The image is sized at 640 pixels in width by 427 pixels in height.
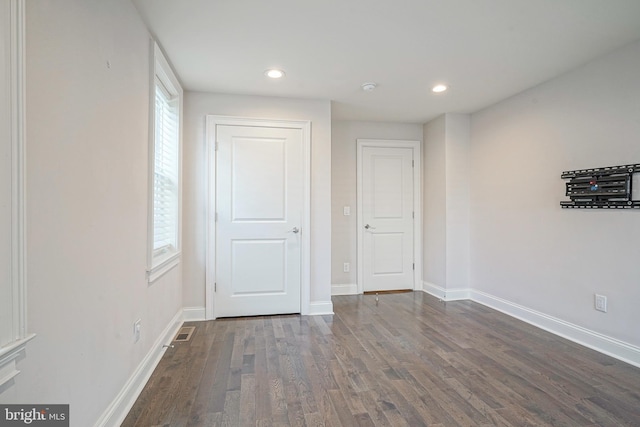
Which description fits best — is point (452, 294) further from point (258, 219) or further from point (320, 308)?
point (258, 219)

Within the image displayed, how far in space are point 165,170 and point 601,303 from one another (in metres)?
3.83

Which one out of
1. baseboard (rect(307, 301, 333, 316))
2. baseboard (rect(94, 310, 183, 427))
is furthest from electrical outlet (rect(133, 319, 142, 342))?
baseboard (rect(307, 301, 333, 316))

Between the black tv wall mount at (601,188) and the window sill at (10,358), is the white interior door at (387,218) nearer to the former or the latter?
the black tv wall mount at (601,188)

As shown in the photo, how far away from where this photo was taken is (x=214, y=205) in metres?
3.29

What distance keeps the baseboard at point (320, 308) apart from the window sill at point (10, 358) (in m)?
2.67

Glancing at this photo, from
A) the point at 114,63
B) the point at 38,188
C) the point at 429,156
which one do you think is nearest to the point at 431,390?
the point at 38,188

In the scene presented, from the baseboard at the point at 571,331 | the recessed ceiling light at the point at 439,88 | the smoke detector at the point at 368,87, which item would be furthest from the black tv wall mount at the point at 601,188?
the smoke detector at the point at 368,87

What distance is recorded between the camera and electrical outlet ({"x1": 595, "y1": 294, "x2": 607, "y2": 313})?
2504 mm

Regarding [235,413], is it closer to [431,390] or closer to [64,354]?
[64,354]

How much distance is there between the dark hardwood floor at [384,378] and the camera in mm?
1737

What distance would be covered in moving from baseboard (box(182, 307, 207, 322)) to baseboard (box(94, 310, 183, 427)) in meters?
0.52

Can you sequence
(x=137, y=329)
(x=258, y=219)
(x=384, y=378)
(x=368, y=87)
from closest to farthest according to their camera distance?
(x=137, y=329)
(x=384, y=378)
(x=368, y=87)
(x=258, y=219)

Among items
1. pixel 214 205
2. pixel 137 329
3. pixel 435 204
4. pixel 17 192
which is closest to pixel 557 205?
pixel 435 204

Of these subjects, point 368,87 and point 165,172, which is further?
point 368,87
